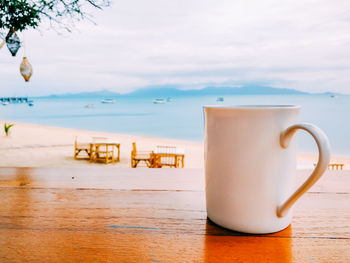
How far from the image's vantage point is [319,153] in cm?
26

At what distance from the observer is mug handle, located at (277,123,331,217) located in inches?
9.7

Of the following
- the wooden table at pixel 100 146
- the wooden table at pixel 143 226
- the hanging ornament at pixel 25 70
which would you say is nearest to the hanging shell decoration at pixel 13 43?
the hanging ornament at pixel 25 70

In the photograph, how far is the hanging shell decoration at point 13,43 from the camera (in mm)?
2350

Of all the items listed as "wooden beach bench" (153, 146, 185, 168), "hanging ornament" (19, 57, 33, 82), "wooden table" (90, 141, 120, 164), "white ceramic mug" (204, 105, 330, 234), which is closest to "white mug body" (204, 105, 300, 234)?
"white ceramic mug" (204, 105, 330, 234)

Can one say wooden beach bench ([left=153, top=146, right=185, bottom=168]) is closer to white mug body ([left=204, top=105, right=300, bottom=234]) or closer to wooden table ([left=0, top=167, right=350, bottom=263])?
wooden table ([left=0, top=167, right=350, bottom=263])

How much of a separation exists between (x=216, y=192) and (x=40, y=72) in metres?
33.1

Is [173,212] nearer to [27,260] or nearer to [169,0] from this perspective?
[27,260]

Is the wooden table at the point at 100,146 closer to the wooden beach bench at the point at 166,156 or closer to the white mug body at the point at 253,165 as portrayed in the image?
the wooden beach bench at the point at 166,156

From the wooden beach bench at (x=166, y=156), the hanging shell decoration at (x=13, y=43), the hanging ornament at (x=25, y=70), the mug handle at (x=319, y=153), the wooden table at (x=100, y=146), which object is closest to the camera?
the mug handle at (x=319, y=153)

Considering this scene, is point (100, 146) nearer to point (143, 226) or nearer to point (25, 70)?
point (25, 70)

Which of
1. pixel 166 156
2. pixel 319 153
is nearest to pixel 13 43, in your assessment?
pixel 166 156

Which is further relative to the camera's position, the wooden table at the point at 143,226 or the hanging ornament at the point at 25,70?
the hanging ornament at the point at 25,70

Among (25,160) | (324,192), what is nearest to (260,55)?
(25,160)

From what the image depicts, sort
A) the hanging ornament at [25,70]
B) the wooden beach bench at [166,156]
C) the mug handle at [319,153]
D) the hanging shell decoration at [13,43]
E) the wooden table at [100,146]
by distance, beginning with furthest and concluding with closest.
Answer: the wooden table at [100,146] → the wooden beach bench at [166,156] → the hanging ornament at [25,70] → the hanging shell decoration at [13,43] → the mug handle at [319,153]
